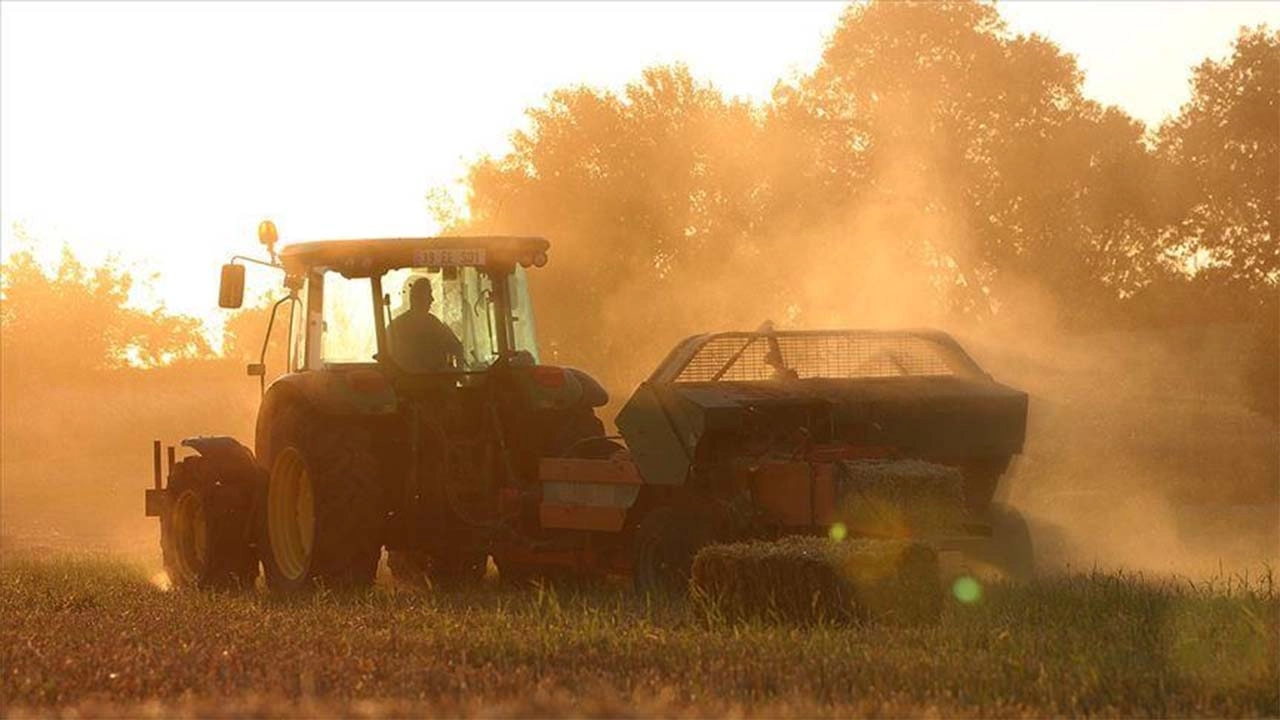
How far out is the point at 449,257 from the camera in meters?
16.1

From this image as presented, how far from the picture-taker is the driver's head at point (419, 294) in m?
16.0

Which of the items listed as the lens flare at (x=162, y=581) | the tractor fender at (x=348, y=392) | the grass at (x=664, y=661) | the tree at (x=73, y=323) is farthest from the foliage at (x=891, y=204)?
the grass at (x=664, y=661)

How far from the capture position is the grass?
8.58 m

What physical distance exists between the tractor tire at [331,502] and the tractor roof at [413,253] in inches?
46.3

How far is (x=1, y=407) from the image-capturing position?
6247cm

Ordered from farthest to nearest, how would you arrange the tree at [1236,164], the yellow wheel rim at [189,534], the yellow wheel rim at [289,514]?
the tree at [1236,164] → the yellow wheel rim at [189,534] → the yellow wheel rim at [289,514]

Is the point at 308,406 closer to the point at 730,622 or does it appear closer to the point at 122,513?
the point at 730,622

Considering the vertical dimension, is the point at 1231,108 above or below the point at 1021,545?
above

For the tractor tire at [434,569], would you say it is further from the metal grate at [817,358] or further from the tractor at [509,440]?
the metal grate at [817,358]

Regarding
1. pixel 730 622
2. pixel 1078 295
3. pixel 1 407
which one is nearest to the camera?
pixel 730 622

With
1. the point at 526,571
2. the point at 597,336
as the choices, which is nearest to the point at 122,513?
the point at 597,336

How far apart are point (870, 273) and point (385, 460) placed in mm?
39702

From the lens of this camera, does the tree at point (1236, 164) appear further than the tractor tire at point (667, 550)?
Yes

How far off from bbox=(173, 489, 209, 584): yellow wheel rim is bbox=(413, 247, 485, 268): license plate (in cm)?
266
